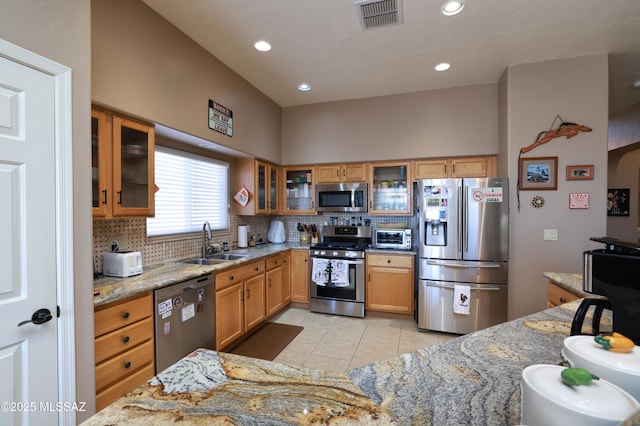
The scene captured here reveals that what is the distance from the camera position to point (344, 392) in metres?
0.76

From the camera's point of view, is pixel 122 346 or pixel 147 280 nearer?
pixel 122 346

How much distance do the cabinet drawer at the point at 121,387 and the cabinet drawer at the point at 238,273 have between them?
2.78 ft

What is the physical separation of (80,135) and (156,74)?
1.07 meters

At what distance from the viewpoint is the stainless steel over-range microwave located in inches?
Result: 163

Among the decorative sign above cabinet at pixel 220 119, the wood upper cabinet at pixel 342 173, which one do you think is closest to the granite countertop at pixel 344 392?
the decorative sign above cabinet at pixel 220 119

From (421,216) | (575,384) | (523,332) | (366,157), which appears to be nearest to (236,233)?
(366,157)

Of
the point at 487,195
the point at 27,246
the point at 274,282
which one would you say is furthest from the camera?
the point at 274,282

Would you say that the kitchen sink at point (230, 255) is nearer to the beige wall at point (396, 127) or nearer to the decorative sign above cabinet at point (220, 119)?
the decorative sign above cabinet at point (220, 119)

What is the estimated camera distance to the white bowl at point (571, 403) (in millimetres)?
464

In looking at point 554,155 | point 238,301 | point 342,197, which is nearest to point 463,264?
point 554,155

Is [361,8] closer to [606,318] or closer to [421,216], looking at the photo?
[421,216]

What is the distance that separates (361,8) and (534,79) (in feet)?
7.28

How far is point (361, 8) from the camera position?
2.20m

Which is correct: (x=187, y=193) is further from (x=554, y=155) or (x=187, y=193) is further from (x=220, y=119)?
(x=554, y=155)
